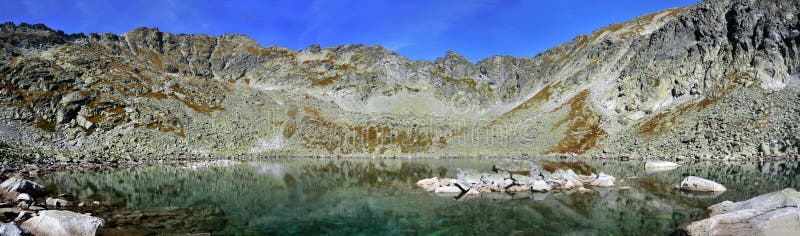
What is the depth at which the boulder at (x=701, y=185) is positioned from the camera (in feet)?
130

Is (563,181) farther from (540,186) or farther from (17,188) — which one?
(17,188)

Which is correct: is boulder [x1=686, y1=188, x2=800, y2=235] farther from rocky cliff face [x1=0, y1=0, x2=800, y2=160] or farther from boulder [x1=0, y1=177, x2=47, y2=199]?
rocky cliff face [x1=0, y1=0, x2=800, y2=160]

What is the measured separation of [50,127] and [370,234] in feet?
351

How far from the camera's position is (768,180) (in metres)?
45.9

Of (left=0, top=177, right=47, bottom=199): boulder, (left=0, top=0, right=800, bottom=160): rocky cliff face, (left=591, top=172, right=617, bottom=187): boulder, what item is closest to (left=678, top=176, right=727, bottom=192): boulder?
(left=591, top=172, right=617, bottom=187): boulder

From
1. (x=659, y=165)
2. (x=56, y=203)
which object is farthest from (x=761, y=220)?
(x=659, y=165)

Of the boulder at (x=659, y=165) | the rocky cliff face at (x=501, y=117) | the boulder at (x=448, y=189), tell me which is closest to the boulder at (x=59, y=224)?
the boulder at (x=448, y=189)

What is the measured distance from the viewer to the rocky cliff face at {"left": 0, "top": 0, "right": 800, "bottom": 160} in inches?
3743

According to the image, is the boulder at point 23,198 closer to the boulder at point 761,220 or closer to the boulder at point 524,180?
the boulder at point 524,180

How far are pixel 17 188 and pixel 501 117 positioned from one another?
457 ft

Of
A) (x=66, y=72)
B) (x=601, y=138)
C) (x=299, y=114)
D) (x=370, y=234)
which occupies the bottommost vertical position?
(x=370, y=234)

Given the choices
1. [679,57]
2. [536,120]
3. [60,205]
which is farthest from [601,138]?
[60,205]

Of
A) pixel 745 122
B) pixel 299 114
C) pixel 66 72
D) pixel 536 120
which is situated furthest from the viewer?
pixel 299 114

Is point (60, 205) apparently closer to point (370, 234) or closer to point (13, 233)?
point (13, 233)
